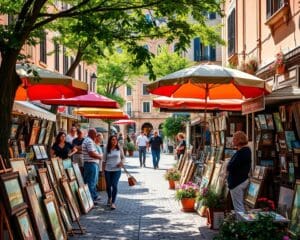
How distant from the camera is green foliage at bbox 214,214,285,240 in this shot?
6242 millimetres

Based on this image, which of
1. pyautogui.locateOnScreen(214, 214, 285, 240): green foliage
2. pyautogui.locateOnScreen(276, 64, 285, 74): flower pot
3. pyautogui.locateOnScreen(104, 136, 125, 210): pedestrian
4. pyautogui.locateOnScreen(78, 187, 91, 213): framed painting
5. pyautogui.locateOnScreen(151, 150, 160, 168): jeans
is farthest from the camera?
pyautogui.locateOnScreen(151, 150, 160, 168): jeans

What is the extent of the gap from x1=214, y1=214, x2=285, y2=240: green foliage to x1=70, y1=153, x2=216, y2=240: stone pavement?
299cm

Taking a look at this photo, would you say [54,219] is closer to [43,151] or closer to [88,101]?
[88,101]

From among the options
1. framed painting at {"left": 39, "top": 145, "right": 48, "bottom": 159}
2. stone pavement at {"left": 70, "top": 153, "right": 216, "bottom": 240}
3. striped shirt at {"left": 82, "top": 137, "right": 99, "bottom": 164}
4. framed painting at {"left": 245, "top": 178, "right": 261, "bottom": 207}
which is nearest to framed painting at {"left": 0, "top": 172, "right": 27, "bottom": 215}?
stone pavement at {"left": 70, "top": 153, "right": 216, "bottom": 240}

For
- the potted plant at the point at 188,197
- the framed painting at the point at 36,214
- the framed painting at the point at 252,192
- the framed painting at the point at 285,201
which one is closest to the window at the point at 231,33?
the potted plant at the point at 188,197

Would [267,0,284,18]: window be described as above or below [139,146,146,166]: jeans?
above

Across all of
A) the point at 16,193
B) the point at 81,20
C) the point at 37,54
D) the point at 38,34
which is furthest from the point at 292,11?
the point at 37,54

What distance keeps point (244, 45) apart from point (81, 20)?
8266 mm

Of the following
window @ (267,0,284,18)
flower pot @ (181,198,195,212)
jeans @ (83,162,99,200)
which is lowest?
flower pot @ (181,198,195,212)

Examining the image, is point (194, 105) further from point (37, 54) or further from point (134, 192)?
point (37, 54)

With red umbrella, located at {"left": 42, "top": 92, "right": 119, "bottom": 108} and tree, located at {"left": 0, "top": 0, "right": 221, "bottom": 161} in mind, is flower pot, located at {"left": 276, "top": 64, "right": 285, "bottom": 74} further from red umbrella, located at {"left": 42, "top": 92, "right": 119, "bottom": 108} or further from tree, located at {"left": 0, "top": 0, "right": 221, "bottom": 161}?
red umbrella, located at {"left": 42, "top": 92, "right": 119, "bottom": 108}

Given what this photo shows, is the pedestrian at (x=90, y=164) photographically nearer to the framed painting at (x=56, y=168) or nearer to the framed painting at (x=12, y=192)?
the framed painting at (x=56, y=168)

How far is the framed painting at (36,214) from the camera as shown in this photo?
732 centimetres

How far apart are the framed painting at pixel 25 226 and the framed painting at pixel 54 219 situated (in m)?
0.93
